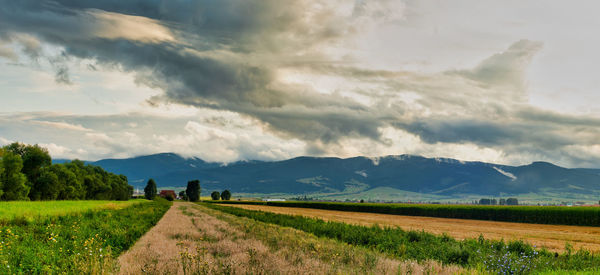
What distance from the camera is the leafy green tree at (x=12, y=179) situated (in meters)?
78.6

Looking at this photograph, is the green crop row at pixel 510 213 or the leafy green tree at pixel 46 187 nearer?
the green crop row at pixel 510 213

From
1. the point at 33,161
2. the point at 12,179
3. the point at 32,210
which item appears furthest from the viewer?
the point at 33,161

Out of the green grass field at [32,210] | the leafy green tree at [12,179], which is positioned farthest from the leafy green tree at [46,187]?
the green grass field at [32,210]

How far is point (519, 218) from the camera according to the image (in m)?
68.0

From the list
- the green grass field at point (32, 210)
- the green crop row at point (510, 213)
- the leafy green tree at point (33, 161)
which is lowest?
the green crop row at point (510, 213)

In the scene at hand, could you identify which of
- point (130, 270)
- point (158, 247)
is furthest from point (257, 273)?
point (158, 247)

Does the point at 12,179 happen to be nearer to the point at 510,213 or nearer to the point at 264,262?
the point at 264,262

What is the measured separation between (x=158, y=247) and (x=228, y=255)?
3.29 m

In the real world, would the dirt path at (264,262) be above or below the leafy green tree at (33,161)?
below

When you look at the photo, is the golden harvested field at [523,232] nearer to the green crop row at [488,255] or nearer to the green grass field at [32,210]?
the green crop row at [488,255]

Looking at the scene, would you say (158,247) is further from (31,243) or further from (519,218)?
(519,218)

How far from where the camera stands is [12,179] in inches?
3115

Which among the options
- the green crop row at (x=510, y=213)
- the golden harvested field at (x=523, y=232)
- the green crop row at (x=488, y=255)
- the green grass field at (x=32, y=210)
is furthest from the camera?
the green crop row at (x=510, y=213)

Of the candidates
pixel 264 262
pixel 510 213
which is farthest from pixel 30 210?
pixel 510 213
